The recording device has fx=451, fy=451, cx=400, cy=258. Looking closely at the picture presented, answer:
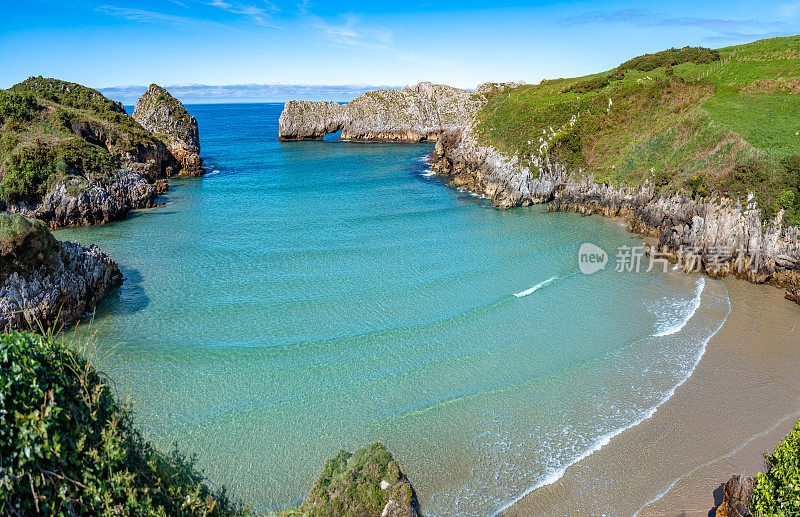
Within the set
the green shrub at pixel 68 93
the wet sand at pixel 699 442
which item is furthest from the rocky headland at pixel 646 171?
the green shrub at pixel 68 93

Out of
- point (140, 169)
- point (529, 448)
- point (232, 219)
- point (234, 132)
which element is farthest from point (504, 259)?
point (234, 132)

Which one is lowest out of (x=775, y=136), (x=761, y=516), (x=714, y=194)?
(x=761, y=516)

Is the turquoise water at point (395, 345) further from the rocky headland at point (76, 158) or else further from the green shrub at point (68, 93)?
the green shrub at point (68, 93)

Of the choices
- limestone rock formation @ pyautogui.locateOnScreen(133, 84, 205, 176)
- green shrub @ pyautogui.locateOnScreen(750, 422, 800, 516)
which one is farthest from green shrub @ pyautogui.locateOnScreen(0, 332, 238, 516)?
limestone rock formation @ pyautogui.locateOnScreen(133, 84, 205, 176)

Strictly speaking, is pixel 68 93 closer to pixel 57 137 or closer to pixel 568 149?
pixel 57 137

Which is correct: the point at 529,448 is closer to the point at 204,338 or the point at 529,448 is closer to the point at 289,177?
the point at 204,338

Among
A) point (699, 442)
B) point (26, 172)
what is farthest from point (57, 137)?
point (699, 442)
